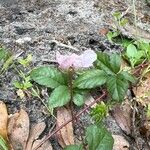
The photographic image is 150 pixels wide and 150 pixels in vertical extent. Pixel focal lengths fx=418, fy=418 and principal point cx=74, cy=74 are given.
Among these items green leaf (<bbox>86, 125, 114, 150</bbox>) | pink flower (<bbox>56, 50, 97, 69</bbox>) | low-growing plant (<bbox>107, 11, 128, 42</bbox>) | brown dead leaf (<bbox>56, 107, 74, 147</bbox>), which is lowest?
brown dead leaf (<bbox>56, 107, 74, 147</bbox>)

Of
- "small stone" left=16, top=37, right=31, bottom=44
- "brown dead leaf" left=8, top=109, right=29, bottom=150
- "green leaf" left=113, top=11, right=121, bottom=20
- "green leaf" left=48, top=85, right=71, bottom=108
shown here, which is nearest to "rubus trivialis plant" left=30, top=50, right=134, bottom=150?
"green leaf" left=48, top=85, right=71, bottom=108

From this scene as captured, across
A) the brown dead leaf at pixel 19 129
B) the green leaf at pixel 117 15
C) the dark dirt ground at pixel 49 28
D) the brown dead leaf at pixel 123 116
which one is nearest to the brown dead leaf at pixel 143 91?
the brown dead leaf at pixel 123 116

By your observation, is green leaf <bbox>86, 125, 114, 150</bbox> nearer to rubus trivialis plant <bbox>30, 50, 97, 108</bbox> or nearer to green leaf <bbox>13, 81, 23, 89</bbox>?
rubus trivialis plant <bbox>30, 50, 97, 108</bbox>

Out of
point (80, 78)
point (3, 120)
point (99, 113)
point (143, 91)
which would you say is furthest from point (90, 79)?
point (3, 120)

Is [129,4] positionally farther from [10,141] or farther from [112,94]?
[10,141]

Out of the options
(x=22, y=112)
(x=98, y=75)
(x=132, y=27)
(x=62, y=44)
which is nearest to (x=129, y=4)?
(x=132, y=27)

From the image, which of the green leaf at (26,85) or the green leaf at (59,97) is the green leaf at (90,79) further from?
the green leaf at (26,85)
